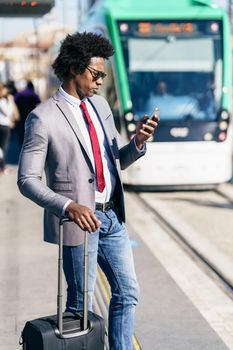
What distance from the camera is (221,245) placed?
332 inches

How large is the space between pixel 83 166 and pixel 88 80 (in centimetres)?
41

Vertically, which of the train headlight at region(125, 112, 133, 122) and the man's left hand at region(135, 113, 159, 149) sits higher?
the man's left hand at region(135, 113, 159, 149)

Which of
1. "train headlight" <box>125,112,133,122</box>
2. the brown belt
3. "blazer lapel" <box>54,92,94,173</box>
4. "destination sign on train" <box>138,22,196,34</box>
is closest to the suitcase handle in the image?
the brown belt

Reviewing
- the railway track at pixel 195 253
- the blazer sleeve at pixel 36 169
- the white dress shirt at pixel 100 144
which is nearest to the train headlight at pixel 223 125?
the railway track at pixel 195 253

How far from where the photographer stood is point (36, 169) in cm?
384

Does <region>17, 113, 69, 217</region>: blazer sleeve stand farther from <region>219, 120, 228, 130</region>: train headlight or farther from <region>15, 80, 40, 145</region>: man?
<region>15, 80, 40, 145</region>: man

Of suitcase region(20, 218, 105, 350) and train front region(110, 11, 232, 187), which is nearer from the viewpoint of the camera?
suitcase region(20, 218, 105, 350)

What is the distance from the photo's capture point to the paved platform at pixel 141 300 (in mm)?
5285

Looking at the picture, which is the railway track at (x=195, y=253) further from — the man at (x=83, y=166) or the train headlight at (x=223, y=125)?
the man at (x=83, y=166)

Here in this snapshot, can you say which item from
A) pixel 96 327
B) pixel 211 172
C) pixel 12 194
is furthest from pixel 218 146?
pixel 96 327

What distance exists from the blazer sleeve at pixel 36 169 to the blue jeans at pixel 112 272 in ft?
1.07

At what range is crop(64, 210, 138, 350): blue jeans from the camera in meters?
4.02

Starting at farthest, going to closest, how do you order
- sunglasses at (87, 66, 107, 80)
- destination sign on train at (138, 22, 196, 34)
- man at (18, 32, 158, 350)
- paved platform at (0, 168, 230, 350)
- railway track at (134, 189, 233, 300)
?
destination sign on train at (138, 22, 196, 34) → railway track at (134, 189, 233, 300) → paved platform at (0, 168, 230, 350) → sunglasses at (87, 66, 107, 80) → man at (18, 32, 158, 350)

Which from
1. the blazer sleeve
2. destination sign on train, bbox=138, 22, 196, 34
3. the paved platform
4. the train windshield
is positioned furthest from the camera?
destination sign on train, bbox=138, 22, 196, 34
